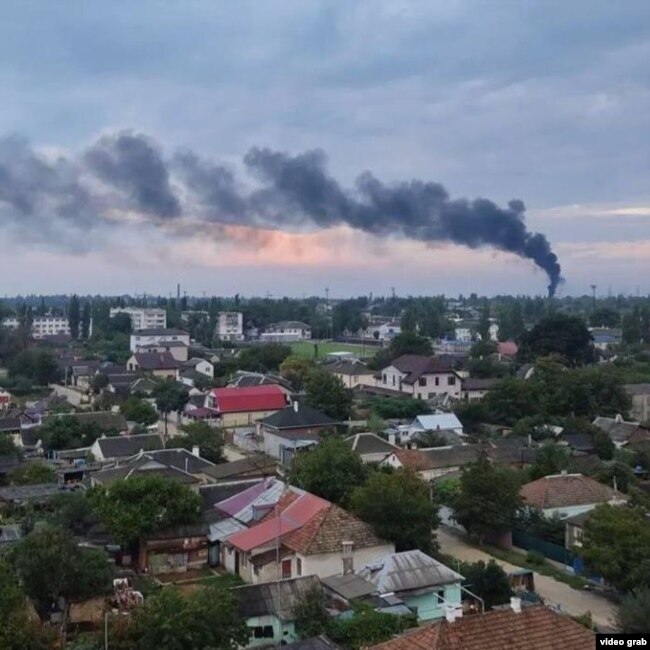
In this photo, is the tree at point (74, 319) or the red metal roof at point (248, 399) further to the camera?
the tree at point (74, 319)

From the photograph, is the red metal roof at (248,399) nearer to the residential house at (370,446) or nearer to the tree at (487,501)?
the residential house at (370,446)

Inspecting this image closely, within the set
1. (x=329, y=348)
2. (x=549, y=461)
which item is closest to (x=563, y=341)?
(x=549, y=461)

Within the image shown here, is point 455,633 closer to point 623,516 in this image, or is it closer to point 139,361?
point 623,516

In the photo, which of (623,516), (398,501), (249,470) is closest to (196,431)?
(249,470)

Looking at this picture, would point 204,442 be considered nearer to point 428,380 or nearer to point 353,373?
point 428,380

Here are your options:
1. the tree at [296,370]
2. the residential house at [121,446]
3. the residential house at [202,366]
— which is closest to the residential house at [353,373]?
the tree at [296,370]
